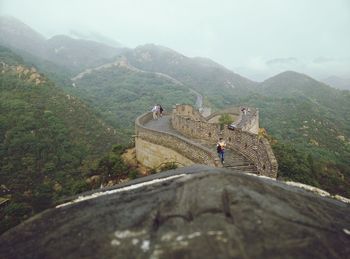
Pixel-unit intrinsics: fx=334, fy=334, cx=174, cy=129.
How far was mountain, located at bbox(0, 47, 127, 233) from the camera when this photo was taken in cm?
3020

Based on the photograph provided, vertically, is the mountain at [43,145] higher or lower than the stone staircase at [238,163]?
lower

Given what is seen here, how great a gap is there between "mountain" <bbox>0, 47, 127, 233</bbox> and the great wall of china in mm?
3641

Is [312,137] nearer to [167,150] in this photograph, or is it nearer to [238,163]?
[167,150]

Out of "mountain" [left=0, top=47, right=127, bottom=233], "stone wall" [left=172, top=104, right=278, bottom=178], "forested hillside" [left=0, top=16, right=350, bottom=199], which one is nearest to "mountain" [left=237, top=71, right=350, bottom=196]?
"forested hillside" [left=0, top=16, right=350, bottom=199]

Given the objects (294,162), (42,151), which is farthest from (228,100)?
(294,162)

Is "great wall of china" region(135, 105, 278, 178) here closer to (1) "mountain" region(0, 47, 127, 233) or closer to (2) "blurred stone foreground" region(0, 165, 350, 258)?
(1) "mountain" region(0, 47, 127, 233)

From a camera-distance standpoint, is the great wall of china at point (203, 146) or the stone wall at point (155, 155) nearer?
the great wall of china at point (203, 146)

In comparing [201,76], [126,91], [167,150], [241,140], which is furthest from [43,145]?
[201,76]

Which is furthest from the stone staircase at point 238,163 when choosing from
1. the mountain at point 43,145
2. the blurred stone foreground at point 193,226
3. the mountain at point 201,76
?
the mountain at point 201,76

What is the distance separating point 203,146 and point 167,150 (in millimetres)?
3348

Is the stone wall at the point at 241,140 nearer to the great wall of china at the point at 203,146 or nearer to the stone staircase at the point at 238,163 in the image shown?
the great wall of china at the point at 203,146

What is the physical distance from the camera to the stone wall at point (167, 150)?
554 inches

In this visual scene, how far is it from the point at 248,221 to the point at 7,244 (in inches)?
121

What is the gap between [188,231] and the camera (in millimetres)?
3693
